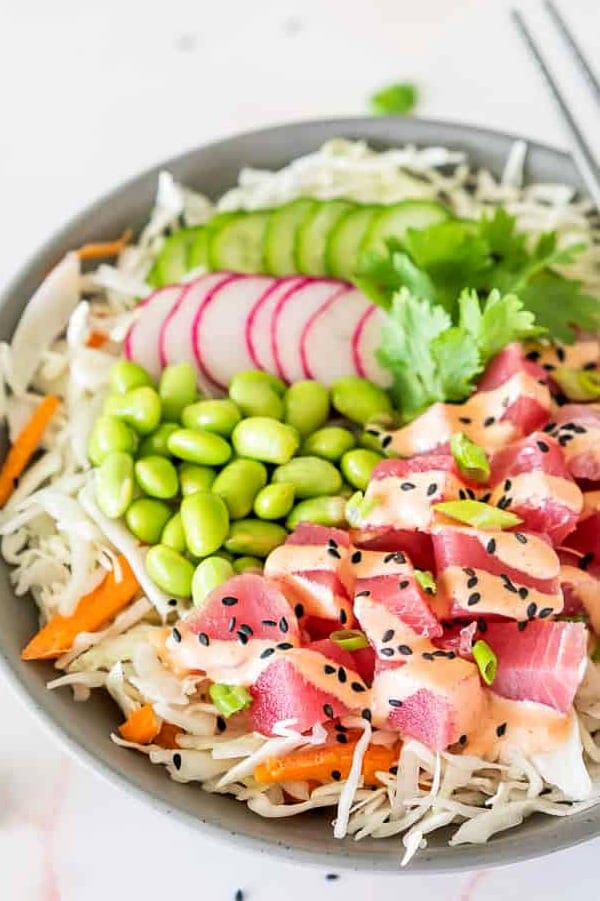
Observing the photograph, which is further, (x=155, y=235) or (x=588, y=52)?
(x=588, y=52)

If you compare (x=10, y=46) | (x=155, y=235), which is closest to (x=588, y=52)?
(x=155, y=235)

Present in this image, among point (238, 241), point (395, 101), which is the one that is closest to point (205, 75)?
point (395, 101)

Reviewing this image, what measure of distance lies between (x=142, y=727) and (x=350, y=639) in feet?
1.45

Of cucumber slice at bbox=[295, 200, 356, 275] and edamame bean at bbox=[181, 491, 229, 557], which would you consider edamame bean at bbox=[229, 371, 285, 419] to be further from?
cucumber slice at bbox=[295, 200, 356, 275]

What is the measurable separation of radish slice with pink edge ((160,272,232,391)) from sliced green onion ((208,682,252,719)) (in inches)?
33.8

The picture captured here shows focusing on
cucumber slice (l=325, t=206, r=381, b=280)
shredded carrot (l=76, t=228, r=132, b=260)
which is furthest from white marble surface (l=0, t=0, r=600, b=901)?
cucumber slice (l=325, t=206, r=381, b=280)

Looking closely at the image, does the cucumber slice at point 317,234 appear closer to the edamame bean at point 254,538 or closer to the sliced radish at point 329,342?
the sliced radish at point 329,342

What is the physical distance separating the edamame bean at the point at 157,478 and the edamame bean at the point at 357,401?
0.43 m

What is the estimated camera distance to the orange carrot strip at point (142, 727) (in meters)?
2.30

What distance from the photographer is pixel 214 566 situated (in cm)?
239

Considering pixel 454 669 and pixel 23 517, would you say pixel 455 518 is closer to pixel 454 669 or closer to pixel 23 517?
pixel 454 669

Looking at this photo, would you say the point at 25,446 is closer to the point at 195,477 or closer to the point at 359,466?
the point at 195,477

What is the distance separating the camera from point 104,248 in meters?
3.05

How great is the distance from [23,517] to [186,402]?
0.45 meters
